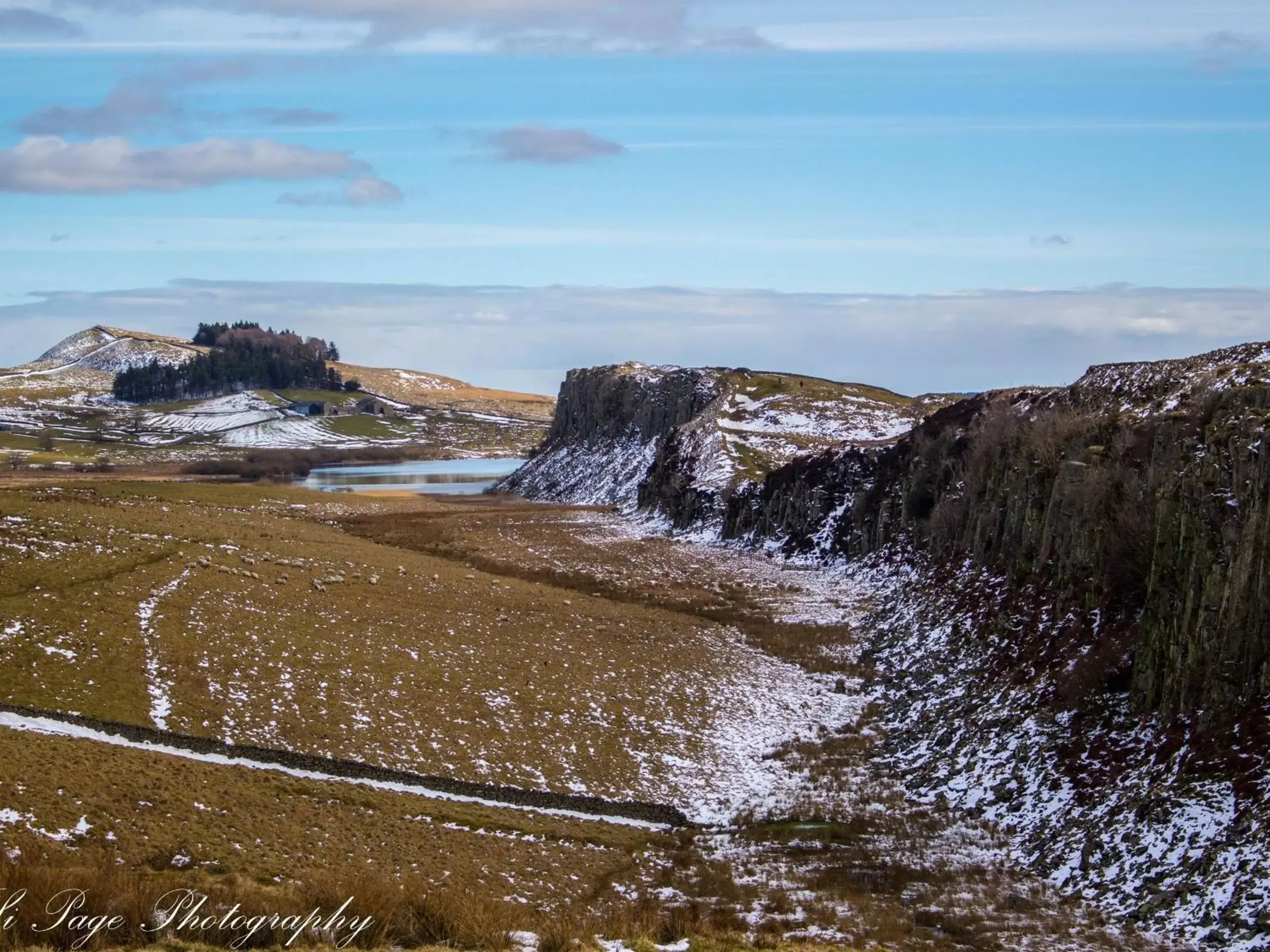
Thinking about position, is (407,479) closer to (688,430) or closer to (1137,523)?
(688,430)

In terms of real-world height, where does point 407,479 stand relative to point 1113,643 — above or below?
below

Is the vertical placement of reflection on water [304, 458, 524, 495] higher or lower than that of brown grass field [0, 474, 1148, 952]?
lower

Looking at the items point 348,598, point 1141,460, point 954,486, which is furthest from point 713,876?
point 954,486

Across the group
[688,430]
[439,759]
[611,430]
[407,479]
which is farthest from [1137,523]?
[407,479]

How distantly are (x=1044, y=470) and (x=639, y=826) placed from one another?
81.9 feet

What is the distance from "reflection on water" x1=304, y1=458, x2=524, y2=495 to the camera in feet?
469

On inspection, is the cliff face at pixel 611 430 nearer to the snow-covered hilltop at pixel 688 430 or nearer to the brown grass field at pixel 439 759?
the snow-covered hilltop at pixel 688 430

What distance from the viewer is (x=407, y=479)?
539 feet

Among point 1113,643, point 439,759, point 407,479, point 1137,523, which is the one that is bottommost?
point 407,479

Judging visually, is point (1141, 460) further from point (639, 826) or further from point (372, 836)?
point (372, 836)

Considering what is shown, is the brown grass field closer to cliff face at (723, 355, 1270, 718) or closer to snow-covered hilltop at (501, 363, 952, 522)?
cliff face at (723, 355, 1270, 718)

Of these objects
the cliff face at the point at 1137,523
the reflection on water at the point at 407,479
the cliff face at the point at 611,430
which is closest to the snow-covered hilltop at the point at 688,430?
the cliff face at the point at 611,430

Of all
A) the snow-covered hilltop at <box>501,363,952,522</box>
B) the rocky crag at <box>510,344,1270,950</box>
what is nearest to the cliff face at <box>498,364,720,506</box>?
the snow-covered hilltop at <box>501,363,952,522</box>

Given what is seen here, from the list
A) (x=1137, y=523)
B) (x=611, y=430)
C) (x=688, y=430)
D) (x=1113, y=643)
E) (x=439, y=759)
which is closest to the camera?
(x=439, y=759)
